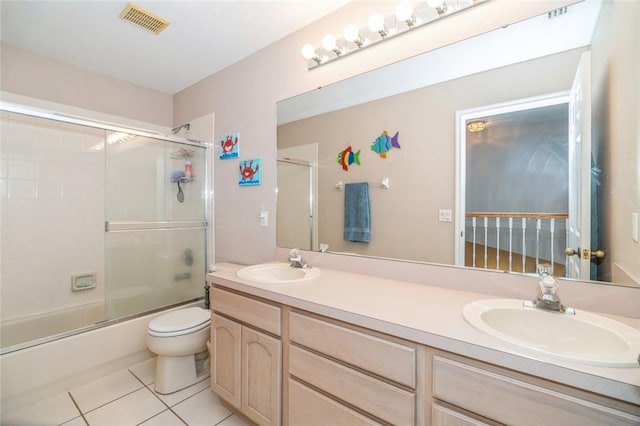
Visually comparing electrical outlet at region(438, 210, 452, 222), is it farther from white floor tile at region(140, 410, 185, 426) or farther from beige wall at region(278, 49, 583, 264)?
white floor tile at region(140, 410, 185, 426)

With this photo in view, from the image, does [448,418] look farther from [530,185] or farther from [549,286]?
[530,185]

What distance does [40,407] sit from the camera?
1.65 meters

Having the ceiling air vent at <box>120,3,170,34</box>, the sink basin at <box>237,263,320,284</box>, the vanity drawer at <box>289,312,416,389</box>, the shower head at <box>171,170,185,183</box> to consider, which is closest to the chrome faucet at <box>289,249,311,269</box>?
the sink basin at <box>237,263,320,284</box>

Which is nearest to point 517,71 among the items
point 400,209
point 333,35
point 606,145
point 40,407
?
point 606,145

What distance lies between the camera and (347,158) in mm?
1740

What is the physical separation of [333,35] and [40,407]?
9.26 feet

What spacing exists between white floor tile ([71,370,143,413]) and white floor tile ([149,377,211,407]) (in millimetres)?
166

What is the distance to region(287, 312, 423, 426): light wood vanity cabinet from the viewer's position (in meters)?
0.91

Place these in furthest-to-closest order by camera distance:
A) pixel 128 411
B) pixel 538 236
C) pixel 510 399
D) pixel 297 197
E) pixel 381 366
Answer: pixel 297 197 → pixel 128 411 → pixel 538 236 → pixel 381 366 → pixel 510 399

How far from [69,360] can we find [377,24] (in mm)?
2742

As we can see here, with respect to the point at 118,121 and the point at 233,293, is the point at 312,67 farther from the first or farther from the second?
the point at 118,121

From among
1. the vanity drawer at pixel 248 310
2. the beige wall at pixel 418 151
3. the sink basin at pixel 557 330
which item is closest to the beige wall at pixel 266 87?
the beige wall at pixel 418 151

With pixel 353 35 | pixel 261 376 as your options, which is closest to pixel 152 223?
pixel 261 376

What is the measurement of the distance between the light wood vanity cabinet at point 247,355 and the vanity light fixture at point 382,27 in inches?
58.6
